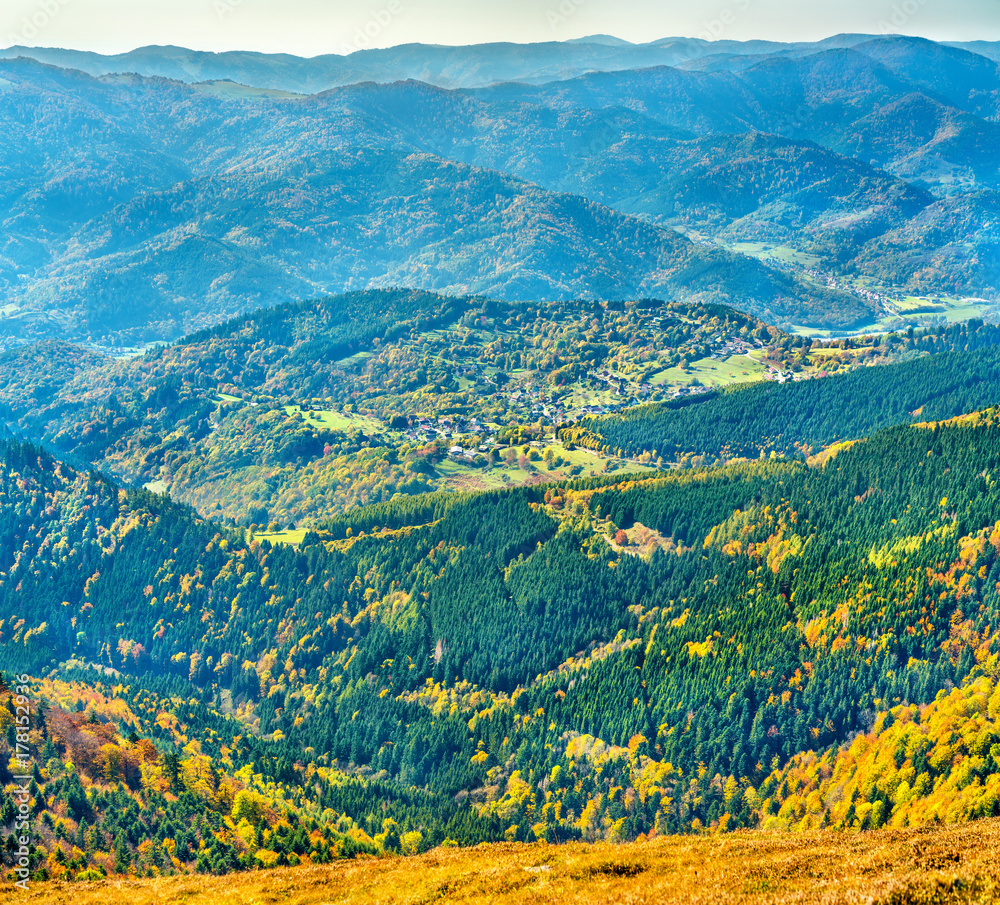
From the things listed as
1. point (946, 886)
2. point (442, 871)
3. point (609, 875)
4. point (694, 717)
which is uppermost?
point (946, 886)

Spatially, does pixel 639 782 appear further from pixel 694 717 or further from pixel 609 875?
pixel 609 875

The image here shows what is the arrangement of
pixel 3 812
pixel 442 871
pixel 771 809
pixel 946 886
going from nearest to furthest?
pixel 946 886
pixel 442 871
pixel 3 812
pixel 771 809

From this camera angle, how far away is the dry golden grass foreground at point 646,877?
52750 millimetres

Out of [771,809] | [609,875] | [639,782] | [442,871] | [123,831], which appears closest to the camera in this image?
[609,875]

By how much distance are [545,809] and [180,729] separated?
8671cm

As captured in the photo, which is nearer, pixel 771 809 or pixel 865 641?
pixel 771 809

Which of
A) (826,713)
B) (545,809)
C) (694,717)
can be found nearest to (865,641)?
(826,713)

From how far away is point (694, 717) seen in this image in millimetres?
184750

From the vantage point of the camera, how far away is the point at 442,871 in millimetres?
83750

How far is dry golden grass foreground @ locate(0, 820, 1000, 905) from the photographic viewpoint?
52.8 m

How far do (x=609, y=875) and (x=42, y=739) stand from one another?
4542 inches

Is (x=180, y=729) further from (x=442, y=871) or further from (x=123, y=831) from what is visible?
(x=442, y=871)

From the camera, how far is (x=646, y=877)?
2726 inches

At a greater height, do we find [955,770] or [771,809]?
[955,770]
